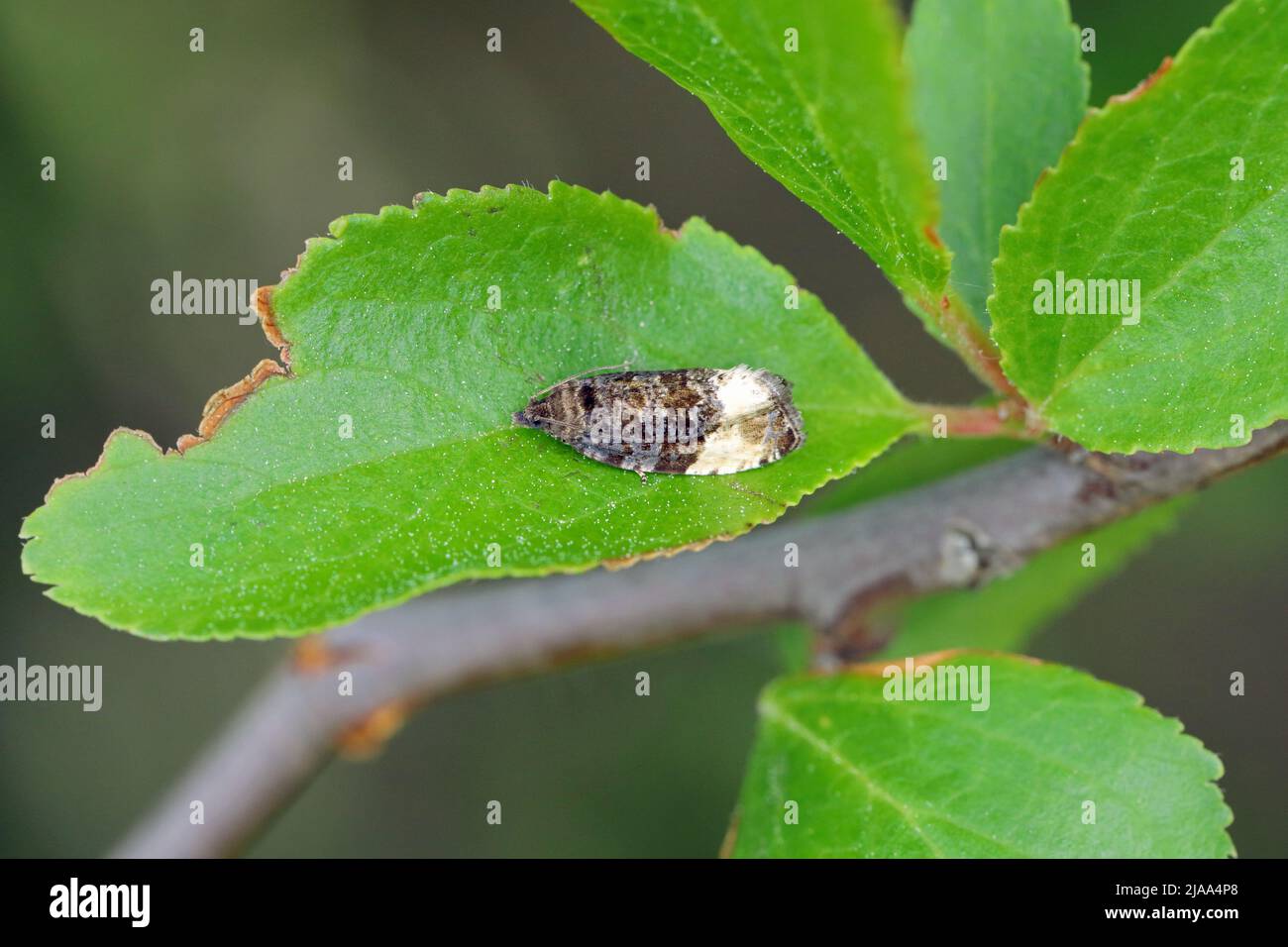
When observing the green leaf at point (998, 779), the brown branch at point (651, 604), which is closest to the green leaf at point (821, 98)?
the brown branch at point (651, 604)

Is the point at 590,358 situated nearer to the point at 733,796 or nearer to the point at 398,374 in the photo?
the point at 398,374

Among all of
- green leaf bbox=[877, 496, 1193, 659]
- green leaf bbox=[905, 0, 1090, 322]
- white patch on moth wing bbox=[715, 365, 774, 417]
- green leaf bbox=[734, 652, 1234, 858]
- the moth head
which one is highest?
green leaf bbox=[905, 0, 1090, 322]

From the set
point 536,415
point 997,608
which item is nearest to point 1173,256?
point 536,415

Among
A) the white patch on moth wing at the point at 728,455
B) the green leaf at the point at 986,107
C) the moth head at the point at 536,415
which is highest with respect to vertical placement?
the green leaf at the point at 986,107

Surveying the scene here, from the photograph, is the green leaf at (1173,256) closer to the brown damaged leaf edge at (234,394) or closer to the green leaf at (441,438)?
the green leaf at (441,438)

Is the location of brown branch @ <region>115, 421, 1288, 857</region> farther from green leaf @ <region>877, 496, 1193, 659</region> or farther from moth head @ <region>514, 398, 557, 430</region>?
moth head @ <region>514, 398, 557, 430</region>

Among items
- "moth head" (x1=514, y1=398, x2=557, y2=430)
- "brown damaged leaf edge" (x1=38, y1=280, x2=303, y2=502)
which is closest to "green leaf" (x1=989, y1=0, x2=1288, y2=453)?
"moth head" (x1=514, y1=398, x2=557, y2=430)

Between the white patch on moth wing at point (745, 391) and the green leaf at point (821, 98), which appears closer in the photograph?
the green leaf at point (821, 98)
